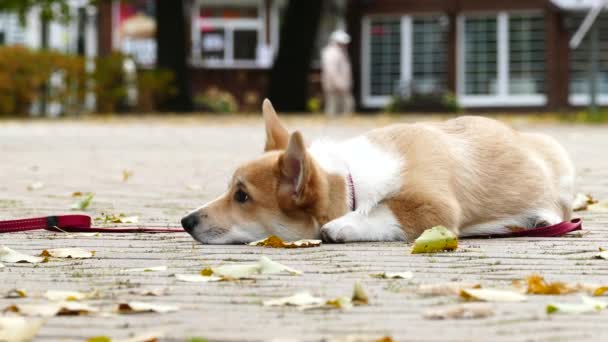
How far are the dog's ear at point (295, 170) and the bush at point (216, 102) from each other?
33464 mm

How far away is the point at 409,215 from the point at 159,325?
87.4 inches

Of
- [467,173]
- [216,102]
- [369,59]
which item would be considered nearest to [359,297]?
[467,173]

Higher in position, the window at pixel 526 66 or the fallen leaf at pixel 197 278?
the fallen leaf at pixel 197 278

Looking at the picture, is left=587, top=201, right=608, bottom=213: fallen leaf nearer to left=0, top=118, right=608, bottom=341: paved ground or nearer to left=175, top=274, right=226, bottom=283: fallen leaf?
left=0, top=118, right=608, bottom=341: paved ground

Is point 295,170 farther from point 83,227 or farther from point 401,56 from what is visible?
point 401,56

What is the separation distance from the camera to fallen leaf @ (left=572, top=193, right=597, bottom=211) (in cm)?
788

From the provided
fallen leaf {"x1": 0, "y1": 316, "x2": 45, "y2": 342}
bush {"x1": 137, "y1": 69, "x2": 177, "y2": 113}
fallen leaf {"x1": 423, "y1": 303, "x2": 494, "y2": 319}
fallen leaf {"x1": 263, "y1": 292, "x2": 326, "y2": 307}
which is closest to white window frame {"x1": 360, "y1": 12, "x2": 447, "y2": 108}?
bush {"x1": 137, "y1": 69, "x2": 177, "y2": 113}

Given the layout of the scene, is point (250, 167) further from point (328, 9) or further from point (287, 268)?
point (328, 9)

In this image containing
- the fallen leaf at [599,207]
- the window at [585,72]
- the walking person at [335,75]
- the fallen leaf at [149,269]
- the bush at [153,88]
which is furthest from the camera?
the window at [585,72]

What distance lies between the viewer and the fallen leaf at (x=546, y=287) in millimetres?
4246

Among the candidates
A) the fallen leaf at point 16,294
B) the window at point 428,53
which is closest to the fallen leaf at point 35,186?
the fallen leaf at point 16,294

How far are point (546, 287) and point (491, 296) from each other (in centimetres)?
28

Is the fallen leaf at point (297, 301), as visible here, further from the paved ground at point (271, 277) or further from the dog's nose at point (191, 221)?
the dog's nose at point (191, 221)

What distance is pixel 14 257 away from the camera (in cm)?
522
